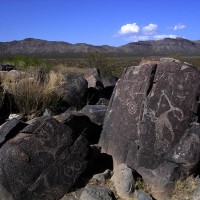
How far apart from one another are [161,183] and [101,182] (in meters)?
0.93

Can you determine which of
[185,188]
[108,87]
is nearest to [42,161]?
[185,188]

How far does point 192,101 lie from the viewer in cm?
654

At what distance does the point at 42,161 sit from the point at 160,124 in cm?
187

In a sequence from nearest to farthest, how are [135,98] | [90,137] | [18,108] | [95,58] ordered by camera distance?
[135,98] → [90,137] → [18,108] → [95,58]

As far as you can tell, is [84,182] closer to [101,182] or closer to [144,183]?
[101,182]

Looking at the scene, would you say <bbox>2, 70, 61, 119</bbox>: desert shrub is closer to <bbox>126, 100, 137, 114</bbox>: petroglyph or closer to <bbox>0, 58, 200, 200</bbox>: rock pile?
<bbox>0, 58, 200, 200</bbox>: rock pile

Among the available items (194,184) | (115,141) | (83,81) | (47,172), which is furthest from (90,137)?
(83,81)

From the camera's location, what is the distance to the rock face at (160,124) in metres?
6.16

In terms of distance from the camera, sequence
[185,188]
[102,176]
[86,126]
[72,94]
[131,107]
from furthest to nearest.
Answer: [72,94] < [86,126] < [131,107] < [102,176] < [185,188]

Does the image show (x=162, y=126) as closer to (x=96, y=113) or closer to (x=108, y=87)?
(x=96, y=113)

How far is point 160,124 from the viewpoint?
655cm

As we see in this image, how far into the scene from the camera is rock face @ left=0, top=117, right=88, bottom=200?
595cm

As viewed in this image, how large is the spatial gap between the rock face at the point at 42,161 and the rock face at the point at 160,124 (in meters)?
0.83

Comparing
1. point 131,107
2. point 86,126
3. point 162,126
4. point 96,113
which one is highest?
point 131,107
